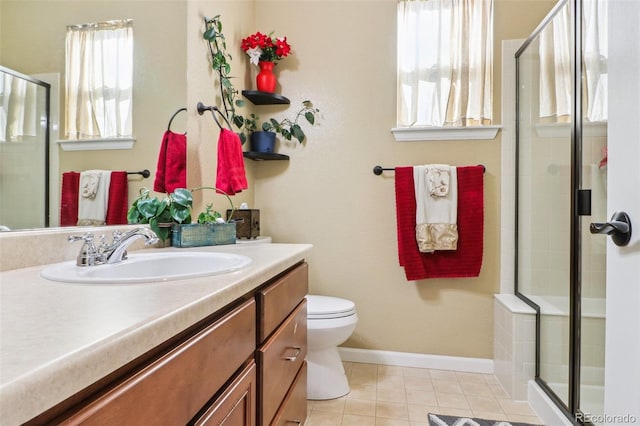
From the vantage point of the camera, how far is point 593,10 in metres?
1.38

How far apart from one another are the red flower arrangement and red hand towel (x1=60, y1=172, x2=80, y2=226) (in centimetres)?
137

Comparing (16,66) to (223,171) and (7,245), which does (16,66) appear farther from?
(223,171)

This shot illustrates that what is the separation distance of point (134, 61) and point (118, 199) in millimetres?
492

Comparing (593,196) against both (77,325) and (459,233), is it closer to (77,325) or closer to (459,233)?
(459,233)

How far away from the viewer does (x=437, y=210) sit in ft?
6.78

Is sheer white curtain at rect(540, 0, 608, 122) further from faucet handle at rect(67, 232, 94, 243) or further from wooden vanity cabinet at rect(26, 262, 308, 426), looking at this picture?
faucet handle at rect(67, 232, 94, 243)

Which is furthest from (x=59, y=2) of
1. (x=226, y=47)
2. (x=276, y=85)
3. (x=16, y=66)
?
(x=276, y=85)

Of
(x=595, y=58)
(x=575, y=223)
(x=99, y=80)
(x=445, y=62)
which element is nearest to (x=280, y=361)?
(x=99, y=80)

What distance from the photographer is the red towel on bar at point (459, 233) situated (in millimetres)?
2064

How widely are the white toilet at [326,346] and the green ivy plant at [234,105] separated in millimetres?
1087

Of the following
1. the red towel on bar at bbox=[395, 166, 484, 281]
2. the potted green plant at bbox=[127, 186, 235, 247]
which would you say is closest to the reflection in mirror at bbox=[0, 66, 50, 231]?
the potted green plant at bbox=[127, 186, 235, 247]

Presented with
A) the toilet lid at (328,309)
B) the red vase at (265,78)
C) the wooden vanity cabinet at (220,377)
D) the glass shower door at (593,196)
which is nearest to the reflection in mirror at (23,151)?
the wooden vanity cabinet at (220,377)

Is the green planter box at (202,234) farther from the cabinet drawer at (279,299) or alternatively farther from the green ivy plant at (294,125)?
the green ivy plant at (294,125)

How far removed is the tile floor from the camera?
165 cm
